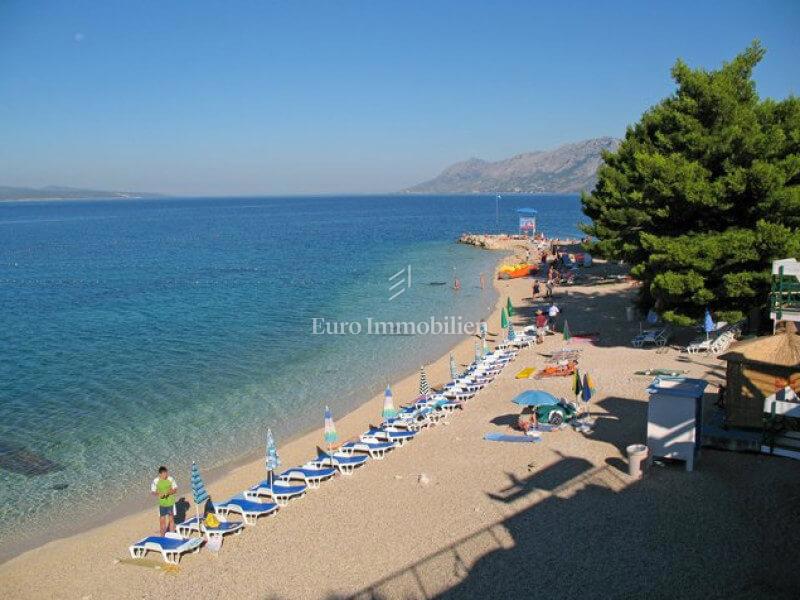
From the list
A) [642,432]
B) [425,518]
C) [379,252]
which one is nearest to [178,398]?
[425,518]

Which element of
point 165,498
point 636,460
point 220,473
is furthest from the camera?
point 220,473

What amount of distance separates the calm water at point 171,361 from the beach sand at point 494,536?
96.4 inches

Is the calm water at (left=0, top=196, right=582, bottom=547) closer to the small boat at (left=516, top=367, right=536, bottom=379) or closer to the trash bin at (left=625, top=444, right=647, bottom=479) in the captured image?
the small boat at (left=516, top=367, right=536, bottom=379)

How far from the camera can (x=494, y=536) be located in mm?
10234

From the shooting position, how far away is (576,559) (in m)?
9.34

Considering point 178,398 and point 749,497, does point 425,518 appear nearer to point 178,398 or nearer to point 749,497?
point 749,497

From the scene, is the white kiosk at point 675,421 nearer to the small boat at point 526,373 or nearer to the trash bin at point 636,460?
the trash bin at point 636,460

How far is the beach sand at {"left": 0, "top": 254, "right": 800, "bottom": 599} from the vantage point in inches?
352

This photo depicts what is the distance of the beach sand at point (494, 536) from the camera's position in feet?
29.3

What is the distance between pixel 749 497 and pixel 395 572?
607cm

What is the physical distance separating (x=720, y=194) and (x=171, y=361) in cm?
2038

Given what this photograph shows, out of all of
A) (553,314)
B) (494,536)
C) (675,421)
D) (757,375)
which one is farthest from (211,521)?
(553,314)

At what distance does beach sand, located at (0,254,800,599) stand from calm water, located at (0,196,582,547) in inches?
96.4

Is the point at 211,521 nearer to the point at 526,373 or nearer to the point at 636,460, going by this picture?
the point at 636,460
